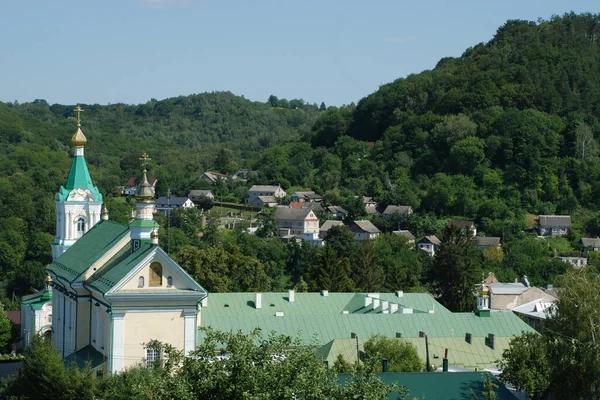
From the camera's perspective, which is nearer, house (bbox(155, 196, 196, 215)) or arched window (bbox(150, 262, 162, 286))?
arched window (bbox(150, 262, 162, 286))

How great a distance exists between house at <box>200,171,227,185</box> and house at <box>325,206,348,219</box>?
1797cm

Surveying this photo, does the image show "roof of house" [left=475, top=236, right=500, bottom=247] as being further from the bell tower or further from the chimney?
the chimney

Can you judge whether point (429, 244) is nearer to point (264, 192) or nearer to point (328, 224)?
point (328, 224)

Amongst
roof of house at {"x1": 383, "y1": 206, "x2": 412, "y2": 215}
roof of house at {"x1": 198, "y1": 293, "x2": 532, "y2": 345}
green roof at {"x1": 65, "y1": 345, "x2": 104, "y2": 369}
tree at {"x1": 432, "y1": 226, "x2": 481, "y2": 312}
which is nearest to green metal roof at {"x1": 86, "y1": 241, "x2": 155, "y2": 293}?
green roof at {"x1": 65, "y1": 345, "x2": 104, "y2": 369}

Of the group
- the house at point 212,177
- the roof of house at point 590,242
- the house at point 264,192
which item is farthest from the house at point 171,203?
the roof of house at point 590,242

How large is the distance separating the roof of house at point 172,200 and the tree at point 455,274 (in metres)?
43.5

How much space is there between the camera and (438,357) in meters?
35.7

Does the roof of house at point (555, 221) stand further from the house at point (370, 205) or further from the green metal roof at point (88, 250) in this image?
the green metal roof at point (88, 250)

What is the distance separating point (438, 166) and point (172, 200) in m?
23.0

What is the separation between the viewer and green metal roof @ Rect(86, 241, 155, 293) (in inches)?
1312

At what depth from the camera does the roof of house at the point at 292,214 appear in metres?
89.6

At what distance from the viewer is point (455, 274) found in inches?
2352

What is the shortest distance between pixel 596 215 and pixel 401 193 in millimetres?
15079

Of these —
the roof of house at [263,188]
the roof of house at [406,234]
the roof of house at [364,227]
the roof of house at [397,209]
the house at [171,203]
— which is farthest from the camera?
the roof of house at [263,188]
